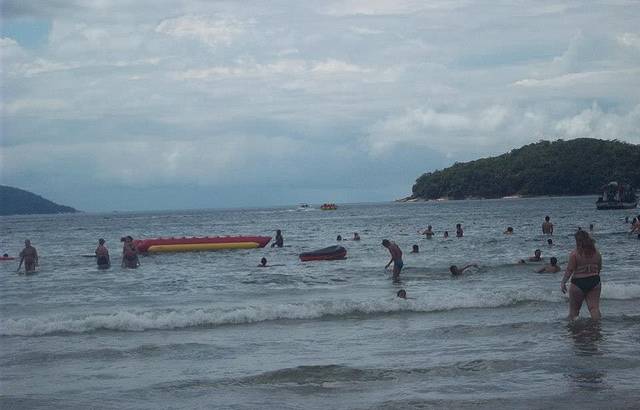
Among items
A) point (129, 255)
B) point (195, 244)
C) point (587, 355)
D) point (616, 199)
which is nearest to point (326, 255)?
point (129, 255)

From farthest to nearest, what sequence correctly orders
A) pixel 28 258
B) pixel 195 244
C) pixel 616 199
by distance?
pixel 616 199 < pixel 195 244 < pixel 28 258

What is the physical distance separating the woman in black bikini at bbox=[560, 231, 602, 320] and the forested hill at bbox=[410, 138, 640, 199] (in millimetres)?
126876

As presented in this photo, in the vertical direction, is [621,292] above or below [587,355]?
above

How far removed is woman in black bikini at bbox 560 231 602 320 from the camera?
11766mm

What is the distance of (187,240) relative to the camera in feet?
130

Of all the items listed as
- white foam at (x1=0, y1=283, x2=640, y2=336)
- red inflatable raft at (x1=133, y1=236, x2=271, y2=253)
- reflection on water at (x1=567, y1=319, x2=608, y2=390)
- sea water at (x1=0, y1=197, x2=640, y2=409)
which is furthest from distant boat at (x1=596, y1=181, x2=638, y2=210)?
reflection on water at (x1=567, y1=319, x2=608, y2=390)

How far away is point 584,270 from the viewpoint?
1187 centimetres

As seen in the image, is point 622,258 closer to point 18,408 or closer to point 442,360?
point 442,360

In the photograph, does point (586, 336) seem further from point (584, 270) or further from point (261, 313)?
point (261, 313)

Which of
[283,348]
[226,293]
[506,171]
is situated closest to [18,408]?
[283,348]

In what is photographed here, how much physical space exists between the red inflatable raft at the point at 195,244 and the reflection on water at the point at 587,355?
91.7 ft

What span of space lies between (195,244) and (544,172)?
12450 cm

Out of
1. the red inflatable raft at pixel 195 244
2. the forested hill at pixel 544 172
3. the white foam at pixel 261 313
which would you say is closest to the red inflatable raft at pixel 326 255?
the red inflatable raft at pixel 195 244

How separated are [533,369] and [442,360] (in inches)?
50.6
